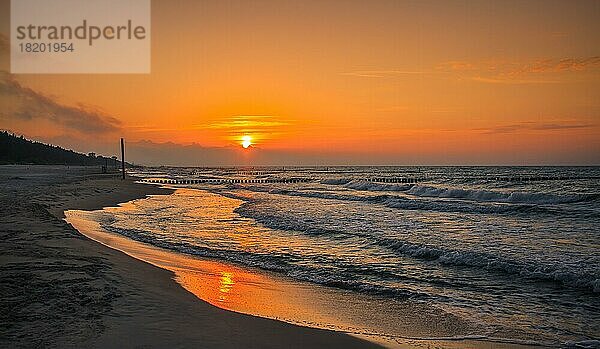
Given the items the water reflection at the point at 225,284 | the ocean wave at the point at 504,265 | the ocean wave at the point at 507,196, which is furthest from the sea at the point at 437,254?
the ocean wave at the point at 507,196

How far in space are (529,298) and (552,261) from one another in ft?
9.79

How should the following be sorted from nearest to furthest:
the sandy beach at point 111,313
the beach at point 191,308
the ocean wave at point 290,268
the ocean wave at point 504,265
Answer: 1. the sandy beach at point 111,313
2. the beach at point 191,308
3. the ocean wave at point 290,268
4. the ocean wave at point 504,265

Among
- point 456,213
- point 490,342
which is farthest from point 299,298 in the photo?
point 456,213

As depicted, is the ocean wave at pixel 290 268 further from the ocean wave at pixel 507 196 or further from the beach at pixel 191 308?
the ocean wave at pixel 507 196

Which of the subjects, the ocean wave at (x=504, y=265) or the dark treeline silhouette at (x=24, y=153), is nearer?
the ocean wave at (x=504, y=265)

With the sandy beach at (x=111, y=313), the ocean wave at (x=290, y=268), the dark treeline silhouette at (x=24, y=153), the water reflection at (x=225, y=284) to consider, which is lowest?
the ocean wave at (x=290, y=268)

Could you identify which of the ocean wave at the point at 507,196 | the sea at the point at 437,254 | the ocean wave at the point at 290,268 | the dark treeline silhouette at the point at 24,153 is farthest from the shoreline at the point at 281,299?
the dark treeline silhouette at the point at 24,153

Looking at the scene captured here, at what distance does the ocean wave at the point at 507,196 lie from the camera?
2927 centimetres

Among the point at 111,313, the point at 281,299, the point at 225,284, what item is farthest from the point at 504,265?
the point at 111,313

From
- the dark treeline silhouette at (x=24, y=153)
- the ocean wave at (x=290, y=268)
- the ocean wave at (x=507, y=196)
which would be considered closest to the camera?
the ocean wave at (x=290, y=268)

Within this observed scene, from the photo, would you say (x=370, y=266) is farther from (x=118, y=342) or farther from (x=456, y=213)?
(x=456, y=213)

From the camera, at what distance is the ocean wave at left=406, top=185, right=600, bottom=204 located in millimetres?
29266

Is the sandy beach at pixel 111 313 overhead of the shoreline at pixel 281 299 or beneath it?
overhead

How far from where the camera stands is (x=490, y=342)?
541cm
